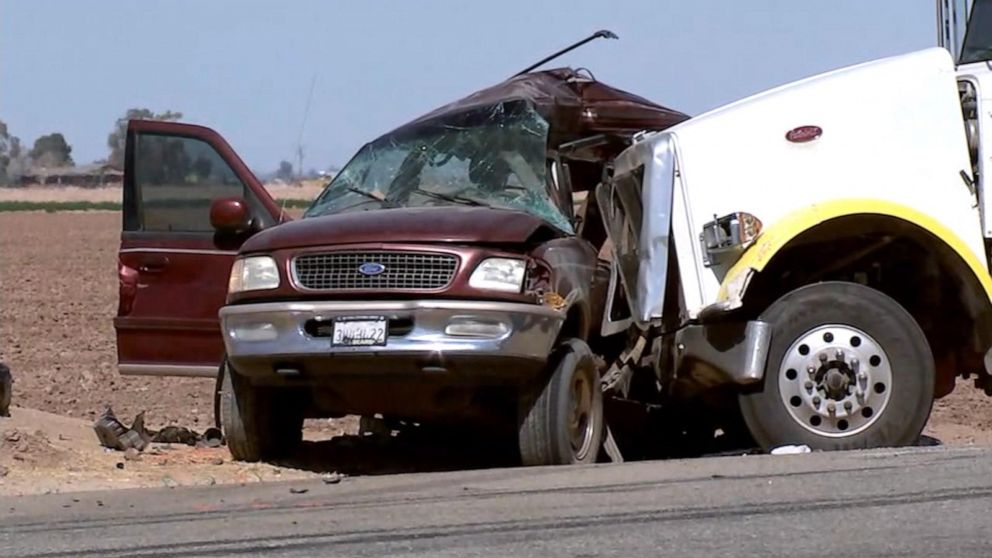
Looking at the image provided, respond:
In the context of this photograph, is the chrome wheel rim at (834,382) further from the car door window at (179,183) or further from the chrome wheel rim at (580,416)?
the car door window at (179,183)

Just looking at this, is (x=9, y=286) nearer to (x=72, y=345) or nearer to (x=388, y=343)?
(x=72, y=345)

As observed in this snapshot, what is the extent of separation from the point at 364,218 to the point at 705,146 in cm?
172

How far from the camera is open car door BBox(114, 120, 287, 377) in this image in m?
9.27

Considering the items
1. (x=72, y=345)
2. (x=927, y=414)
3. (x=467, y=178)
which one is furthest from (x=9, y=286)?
(x=927, y=414)

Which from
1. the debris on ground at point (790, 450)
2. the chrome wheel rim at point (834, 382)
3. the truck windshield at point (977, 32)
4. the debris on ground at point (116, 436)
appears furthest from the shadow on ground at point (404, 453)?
the truck windshield at point (977, 32)

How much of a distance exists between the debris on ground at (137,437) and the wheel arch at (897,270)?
3.23m

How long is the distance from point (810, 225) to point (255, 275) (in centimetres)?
270

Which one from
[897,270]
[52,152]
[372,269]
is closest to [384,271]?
[372,269]

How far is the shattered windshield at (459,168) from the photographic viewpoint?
9.02 m

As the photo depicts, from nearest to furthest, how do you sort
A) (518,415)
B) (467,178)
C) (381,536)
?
1. (381,536)
2. (518,415)
3. (467,178)

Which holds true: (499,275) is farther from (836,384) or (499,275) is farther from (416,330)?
(836,384)

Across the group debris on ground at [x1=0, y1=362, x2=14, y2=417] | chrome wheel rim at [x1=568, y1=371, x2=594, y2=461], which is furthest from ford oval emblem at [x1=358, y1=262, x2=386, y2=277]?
debris on ground at [x1=0, y1=362, x2=14, y2=417]

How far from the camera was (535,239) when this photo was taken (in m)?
8.35

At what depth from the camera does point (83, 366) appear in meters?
15.7
